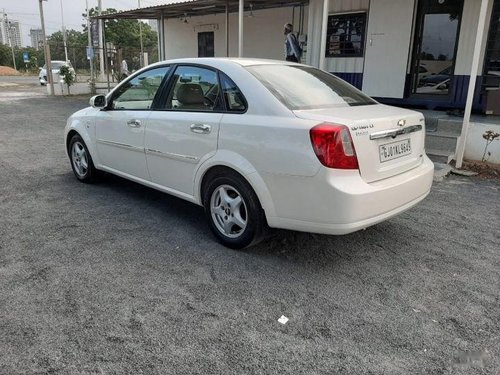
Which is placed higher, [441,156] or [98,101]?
[98,101]

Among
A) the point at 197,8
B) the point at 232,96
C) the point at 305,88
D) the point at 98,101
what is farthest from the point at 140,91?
the point at 197,8

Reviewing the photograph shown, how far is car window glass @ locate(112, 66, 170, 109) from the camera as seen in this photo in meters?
4.38

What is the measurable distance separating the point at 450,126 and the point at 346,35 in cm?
400

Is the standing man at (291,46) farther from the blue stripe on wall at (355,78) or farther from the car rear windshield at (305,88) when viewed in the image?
the car rear windshield at (305,88)

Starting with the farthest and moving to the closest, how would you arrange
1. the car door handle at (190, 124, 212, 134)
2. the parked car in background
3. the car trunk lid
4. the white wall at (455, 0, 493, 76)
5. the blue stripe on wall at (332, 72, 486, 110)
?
the parked car in background < the blue stripe on wall at (332, 72, 486, 110) < the white wall at (455, 0, 493, 76) < the car door handle at (190, 124, 212, 134) < the car trunk lid

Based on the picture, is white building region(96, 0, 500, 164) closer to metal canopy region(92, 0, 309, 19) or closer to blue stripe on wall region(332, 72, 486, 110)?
blue stripe on wall region(332, 72, 486, 110)

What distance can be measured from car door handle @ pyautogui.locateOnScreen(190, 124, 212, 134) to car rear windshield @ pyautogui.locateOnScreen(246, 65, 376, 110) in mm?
583

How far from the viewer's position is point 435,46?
924 cm

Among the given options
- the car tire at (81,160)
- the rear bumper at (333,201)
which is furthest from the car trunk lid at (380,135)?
the car tire at (81,160)

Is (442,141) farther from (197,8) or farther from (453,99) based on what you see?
(197,8)

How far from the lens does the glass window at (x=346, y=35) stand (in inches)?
395

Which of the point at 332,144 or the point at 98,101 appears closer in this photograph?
the point at 332,144

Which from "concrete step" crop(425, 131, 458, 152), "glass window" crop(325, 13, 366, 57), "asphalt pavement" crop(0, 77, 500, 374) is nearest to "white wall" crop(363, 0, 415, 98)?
"glass window" crop(325, 13, 366, 57)

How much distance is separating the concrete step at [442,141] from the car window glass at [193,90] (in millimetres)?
4658
